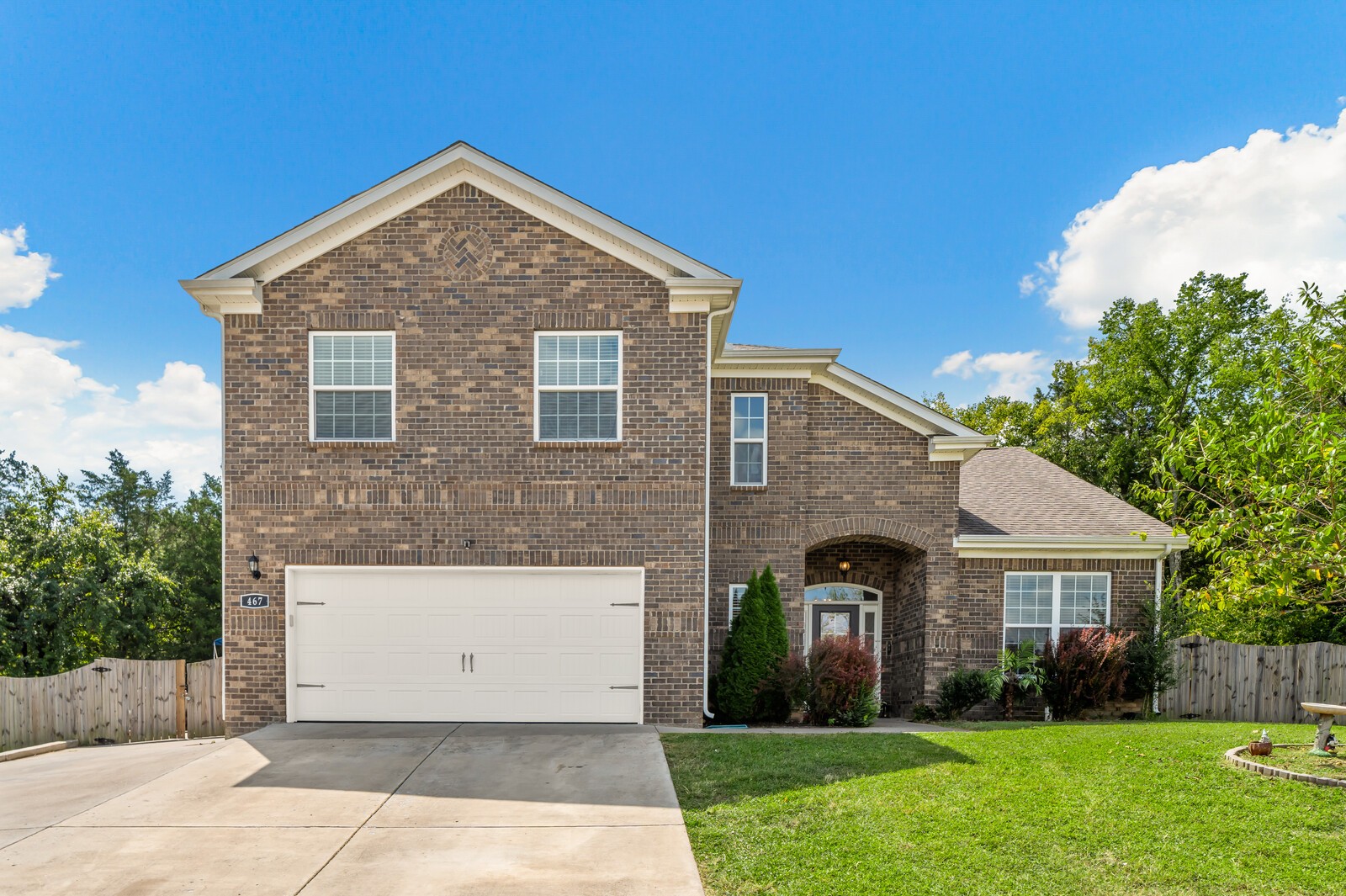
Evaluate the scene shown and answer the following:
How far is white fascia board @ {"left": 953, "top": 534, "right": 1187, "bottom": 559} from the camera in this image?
1412 cm

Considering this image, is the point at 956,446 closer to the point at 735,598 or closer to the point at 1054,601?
the point at 1054,601

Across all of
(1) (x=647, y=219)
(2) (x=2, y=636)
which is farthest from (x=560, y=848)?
(2) (x=2, y=636)

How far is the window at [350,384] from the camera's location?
11.7m

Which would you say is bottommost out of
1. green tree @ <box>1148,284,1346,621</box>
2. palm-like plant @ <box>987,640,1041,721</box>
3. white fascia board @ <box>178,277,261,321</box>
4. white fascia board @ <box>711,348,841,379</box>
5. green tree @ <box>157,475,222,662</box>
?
green tree @ <box>157,475,222,662</box>

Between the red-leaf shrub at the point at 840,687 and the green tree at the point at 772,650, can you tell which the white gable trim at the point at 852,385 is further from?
the red-leaf shrub at the point at 840,687

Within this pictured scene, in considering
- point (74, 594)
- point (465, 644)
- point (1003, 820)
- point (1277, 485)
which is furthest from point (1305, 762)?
point (74, 594)

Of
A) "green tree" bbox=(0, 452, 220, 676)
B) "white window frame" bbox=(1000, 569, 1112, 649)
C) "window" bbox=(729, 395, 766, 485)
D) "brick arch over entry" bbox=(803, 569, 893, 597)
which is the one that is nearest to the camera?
"window" bbox=(729, 395, 766, 485)

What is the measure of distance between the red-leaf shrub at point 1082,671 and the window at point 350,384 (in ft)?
37.6

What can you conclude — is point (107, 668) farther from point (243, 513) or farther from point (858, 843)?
point (858, 843)

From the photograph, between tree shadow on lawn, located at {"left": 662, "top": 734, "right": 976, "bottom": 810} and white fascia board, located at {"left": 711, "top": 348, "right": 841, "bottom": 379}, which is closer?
tree shadow on lawn, located at {"left": 662, "top": 734, "right": 976, "bottom": 810}

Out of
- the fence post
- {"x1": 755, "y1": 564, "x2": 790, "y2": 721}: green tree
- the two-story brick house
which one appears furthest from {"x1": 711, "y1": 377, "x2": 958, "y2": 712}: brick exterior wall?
the fence post

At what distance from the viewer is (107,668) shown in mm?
13906

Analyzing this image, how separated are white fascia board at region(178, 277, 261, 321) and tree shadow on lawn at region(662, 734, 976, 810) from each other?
27.2 feet

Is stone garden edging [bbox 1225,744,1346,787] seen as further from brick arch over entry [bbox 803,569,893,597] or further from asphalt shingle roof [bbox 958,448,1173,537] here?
brick arch over entry [bbox 803,569,893,597]
